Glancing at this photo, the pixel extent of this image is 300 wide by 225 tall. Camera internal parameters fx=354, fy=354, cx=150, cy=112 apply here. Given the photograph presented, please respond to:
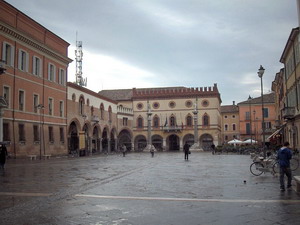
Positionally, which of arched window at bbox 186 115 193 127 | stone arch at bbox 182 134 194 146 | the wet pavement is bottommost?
the wet pavement

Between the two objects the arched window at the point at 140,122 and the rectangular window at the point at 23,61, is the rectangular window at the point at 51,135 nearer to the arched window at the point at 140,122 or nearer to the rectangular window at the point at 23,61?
the rectangular window at the point at 23,61

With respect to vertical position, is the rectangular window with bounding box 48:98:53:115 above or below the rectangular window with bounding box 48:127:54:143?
above

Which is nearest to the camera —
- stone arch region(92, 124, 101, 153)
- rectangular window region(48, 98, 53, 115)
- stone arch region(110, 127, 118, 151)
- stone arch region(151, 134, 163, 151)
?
rectangular window region(48, 98, 53, 115)

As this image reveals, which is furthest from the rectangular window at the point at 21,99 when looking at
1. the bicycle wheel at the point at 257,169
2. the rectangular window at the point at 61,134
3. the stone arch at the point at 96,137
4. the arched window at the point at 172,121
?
the arched window at the point at 172,121

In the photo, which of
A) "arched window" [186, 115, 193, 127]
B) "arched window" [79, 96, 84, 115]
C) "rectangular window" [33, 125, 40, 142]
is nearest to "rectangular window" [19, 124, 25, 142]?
"rectangular window" [33, 125, 40, 142]

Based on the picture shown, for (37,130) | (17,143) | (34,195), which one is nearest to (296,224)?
→ (34,195)

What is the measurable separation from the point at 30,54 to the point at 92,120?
1893cm

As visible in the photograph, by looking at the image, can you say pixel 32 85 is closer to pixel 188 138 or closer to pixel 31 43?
pixel 31 43

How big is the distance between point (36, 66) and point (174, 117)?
40732 millimetres

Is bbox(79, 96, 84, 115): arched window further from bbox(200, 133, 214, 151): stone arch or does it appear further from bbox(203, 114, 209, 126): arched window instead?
bbox(200, 133, 214, 151): stone arch

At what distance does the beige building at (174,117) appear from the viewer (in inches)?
2854

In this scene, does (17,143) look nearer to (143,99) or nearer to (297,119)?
(297,119)

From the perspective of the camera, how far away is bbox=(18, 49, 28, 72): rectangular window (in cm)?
3431

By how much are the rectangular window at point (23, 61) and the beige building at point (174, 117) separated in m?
38.7
